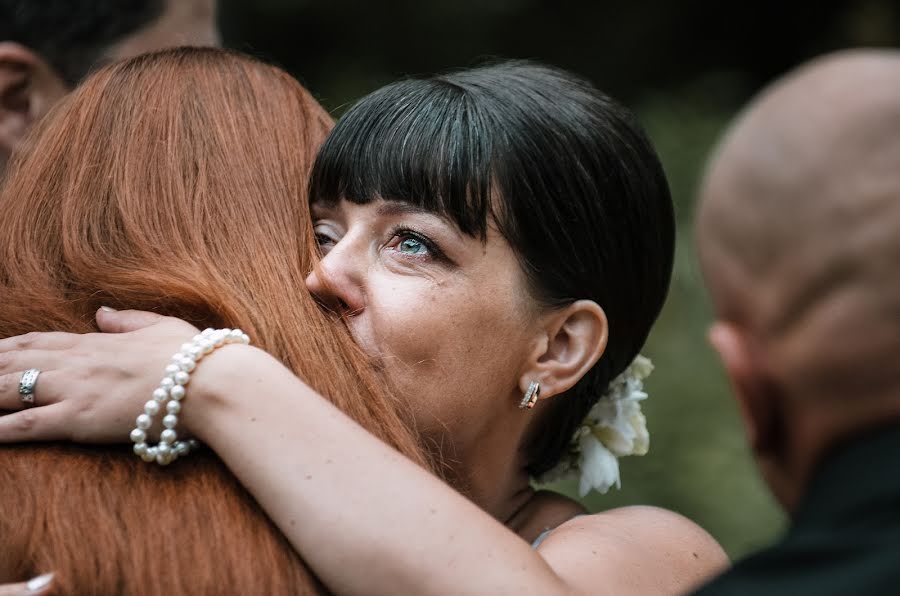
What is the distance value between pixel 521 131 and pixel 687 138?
13.7 feet

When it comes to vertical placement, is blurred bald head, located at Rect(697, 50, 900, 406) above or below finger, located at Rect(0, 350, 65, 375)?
above

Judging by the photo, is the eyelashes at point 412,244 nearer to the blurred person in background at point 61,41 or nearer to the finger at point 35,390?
the finger at point 35,390

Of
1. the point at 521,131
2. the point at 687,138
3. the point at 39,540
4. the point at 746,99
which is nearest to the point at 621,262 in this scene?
the point at 521,131

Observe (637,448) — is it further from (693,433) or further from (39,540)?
(693,433)

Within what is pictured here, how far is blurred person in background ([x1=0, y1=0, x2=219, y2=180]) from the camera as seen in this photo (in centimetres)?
344

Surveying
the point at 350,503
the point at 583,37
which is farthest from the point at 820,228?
the point at 583,37

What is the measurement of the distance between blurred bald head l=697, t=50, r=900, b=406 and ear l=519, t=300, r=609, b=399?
3.19 ft

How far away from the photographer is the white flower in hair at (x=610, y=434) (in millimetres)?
2975

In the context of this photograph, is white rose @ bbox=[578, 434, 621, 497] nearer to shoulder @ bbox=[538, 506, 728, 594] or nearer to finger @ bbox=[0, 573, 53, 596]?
shoulder @ bbox=[538, 506, 728, 594]

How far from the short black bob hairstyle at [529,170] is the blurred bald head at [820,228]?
34.5 inches

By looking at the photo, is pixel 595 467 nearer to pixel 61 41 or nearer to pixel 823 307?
pixel 823 307

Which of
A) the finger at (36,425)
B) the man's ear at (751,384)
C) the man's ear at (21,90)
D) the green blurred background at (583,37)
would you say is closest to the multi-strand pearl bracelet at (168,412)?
the finger at (36,425)

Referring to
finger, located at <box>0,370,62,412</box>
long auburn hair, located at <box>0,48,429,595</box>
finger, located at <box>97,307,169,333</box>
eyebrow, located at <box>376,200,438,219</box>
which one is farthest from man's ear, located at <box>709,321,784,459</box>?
finger, located at <box>0,370,62,412</box>

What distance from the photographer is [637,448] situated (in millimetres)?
3018
